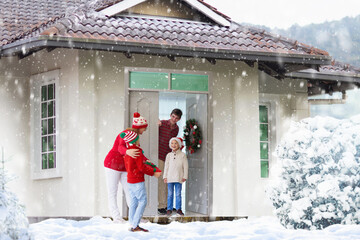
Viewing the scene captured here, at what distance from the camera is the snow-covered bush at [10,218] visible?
696 cm

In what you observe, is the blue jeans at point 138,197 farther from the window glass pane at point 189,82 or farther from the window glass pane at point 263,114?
the window glass pane at point 263,114

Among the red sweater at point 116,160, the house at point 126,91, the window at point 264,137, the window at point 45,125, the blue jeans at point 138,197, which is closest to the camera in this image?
the blue jeans at point 138,197

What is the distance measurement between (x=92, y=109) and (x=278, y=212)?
13.0 feet

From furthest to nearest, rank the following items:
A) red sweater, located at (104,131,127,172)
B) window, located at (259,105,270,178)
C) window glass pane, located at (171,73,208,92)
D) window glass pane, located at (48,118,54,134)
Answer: window, located at (259,105,270,178) → window glass pane, located at (48,118,54,134) → window glass pane, located at (171,73,208,92) → red sweater, located at (104,131,127,172)

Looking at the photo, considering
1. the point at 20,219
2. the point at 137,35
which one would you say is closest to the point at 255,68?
the point at 137,35

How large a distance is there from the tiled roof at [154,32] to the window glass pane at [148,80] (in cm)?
75

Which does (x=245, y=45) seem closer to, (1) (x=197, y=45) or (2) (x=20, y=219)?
(1) (x=197, y=45)

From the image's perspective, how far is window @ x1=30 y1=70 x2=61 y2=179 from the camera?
13.0m

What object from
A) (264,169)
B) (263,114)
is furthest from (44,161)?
(263,114)

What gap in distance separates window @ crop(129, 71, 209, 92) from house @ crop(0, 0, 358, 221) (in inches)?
0.8

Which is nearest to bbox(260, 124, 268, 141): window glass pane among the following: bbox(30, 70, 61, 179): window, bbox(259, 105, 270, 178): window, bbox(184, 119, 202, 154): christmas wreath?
bbox(259, 105, 270, 178): window

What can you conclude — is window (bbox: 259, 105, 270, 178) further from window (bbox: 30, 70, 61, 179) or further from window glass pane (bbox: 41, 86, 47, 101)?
window glass pane (bbox: 41, 86, 47, 101)

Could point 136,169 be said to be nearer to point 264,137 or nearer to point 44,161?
point 44,161

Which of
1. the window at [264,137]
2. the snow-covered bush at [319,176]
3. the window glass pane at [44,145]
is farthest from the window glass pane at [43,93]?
the window at [264,137]
